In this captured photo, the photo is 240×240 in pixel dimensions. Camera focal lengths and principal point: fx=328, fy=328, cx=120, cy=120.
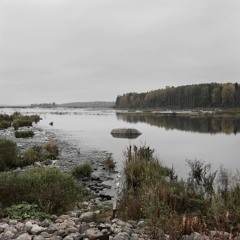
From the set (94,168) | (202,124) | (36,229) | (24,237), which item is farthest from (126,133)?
(24,237)

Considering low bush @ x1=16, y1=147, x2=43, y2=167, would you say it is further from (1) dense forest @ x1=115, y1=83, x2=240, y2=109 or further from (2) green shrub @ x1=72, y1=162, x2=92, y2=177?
(1) dense forest @ x1=115, y1=83, x2=240, y2=109

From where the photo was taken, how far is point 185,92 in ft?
593

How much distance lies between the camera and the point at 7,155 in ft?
57.9

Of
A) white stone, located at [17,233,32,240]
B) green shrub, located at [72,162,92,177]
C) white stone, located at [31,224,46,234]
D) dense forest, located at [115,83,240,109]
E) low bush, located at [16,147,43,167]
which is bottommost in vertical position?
green shrub, located at [72,162,92,177]

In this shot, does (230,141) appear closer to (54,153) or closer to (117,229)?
(54,153)

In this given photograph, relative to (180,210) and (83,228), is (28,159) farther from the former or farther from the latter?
(83,228)

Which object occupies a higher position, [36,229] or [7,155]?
[7,155]

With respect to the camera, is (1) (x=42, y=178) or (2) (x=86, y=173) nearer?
(1) (x=42, y=178)

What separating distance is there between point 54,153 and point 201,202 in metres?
14.9

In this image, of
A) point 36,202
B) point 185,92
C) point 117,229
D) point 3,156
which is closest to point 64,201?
point 36,202

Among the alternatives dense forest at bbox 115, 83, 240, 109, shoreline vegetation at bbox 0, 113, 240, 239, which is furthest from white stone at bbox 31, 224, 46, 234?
dense forest at bbox 115, 83, 240, 109

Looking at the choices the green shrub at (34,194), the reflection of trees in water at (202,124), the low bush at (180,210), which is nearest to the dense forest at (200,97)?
the reflection of trees in water at (202,124)

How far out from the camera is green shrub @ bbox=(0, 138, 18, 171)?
56.1ft

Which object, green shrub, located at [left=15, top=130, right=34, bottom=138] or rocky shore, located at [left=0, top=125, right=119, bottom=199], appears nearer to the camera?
rocky shore, located at [left=0, top=125, right=119, bottom=199]
